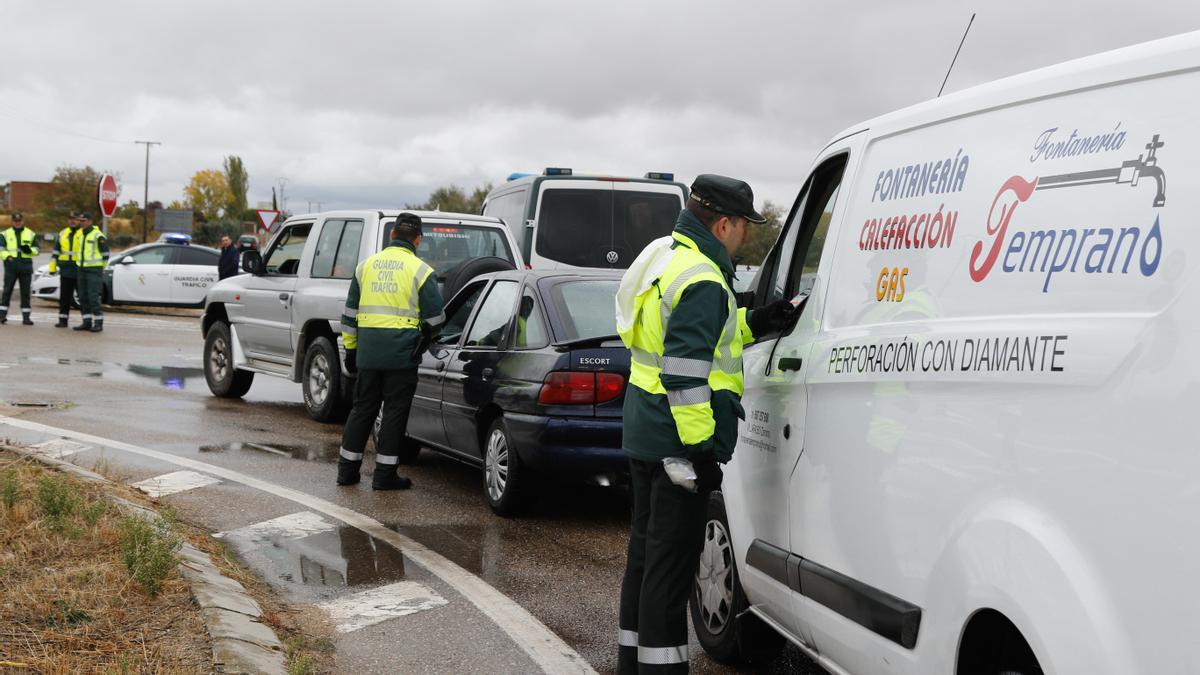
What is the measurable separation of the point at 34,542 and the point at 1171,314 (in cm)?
534

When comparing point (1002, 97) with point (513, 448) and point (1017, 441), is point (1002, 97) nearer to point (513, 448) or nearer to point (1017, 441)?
point (1017, 441)

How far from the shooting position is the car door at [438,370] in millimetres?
9148

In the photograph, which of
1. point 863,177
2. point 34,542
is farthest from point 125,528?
point 863,177

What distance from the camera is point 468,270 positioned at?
10992 mm

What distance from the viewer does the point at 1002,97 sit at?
3.42 m

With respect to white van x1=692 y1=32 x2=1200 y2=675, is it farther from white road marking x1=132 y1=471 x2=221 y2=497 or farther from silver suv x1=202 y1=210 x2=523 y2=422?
silver suv x1=202 y1=210 x2=523 y2=422

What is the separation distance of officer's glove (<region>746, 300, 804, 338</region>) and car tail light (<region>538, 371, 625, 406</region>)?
3.16m

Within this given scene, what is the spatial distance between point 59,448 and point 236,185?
99.7 metres

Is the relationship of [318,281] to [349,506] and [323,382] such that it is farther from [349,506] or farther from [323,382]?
[349,506]

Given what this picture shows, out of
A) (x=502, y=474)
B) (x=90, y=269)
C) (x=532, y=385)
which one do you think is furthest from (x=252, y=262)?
(x=90, y=269)

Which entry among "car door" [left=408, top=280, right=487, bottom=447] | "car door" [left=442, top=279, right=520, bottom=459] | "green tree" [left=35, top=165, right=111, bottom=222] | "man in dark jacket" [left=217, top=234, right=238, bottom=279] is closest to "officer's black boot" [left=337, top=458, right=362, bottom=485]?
"car door" [left=408, top=280, right=487, bottom=447]

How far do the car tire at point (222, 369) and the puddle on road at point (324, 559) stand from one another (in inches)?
258

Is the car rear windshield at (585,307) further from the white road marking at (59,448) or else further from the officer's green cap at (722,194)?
the white road marking at (59,448)

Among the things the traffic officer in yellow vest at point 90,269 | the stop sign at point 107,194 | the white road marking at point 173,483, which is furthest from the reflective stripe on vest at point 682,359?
the stop sign at point 107,194
